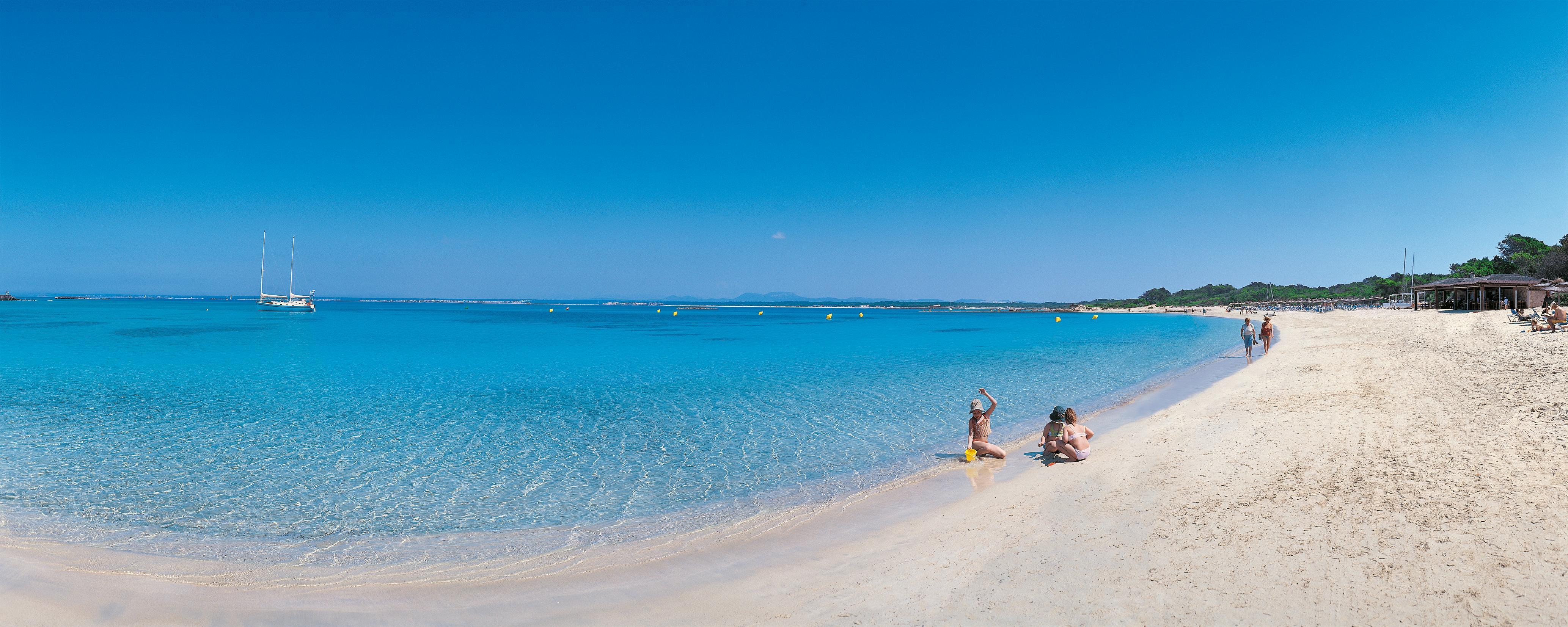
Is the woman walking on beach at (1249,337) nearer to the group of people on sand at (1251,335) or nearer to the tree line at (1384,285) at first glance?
the group of people on sand at (1251,335)

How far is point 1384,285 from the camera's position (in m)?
96.8

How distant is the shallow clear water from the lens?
25.7 feet

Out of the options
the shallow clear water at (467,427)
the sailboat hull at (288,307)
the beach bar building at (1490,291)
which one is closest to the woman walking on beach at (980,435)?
the shallow clear water at (467,427)

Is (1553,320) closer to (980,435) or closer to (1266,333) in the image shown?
(1266,333)

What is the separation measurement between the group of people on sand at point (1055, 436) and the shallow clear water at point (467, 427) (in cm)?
68

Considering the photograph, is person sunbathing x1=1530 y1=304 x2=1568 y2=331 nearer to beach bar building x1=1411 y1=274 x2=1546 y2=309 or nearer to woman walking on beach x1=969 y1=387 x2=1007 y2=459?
woman walking on beach x1=969 y1=387 x2=1007 y2=459

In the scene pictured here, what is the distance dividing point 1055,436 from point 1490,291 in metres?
54.3

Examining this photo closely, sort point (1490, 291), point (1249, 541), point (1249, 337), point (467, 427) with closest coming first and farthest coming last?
point (1249, 541), point (467, 427), point (1249, 337), point (1490, 291)

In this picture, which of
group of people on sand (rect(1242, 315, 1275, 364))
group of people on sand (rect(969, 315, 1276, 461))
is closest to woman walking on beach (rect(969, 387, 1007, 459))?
group of people on sand (rect(969, 315, 1276, 461))

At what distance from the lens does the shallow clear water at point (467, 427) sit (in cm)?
784

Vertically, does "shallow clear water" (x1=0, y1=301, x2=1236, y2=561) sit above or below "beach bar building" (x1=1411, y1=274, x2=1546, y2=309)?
below

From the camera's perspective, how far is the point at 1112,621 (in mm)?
4301

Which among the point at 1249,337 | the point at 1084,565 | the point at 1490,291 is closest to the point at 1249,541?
the point at 1084,565

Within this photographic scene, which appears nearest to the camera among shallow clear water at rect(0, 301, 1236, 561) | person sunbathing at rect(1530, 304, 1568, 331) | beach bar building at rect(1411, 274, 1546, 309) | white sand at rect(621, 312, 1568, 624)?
white sand at rect(621, 312, 1568, 624)
